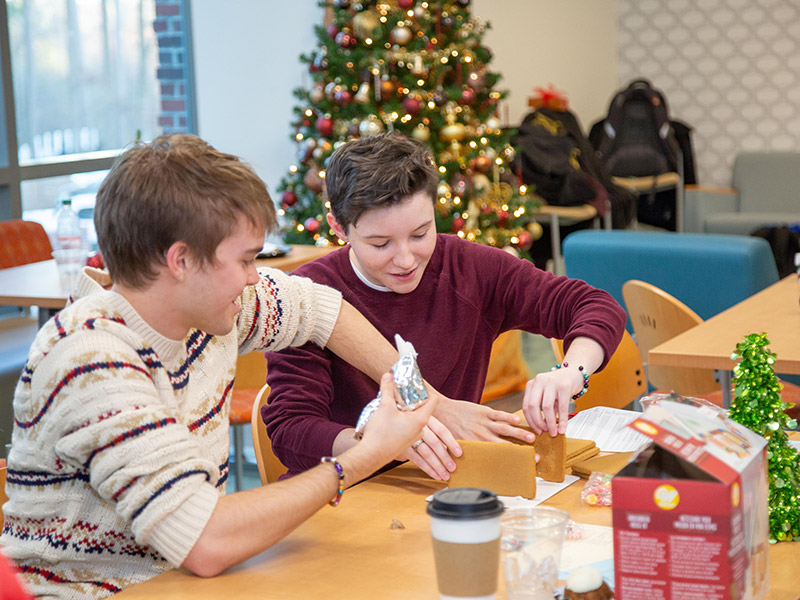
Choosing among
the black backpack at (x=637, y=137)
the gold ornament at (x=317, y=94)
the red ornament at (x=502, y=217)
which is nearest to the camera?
the gold ornament at (x=317, y=94)

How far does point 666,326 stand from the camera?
3074mm

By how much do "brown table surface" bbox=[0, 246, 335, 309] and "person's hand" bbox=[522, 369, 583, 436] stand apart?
1.91m

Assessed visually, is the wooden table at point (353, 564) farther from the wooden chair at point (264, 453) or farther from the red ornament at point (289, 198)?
the red ornament at point (289, 198)

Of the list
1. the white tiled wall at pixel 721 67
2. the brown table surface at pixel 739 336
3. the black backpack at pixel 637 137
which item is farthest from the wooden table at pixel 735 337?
the white tiled wall at pixel 721 67

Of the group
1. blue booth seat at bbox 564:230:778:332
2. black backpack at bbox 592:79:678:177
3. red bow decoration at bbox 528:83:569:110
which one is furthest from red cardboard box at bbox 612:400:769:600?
black backpack at bbox 592:79:678:177

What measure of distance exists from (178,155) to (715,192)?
7136mm

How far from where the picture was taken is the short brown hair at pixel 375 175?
1.77 meters

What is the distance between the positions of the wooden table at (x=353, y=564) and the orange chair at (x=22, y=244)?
3.06m

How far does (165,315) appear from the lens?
1341mm

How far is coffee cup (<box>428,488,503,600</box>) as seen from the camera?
1023 mm

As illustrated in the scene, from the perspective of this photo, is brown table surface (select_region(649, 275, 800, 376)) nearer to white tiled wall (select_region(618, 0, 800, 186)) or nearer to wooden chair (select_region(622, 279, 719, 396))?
wooden chair (select_region(622, 279, 719, 396))

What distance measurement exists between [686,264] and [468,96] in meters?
1.90

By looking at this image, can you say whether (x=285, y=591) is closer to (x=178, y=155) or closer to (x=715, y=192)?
(x=178, y=155)

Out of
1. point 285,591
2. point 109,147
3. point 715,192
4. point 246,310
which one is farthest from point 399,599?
point 715,192
